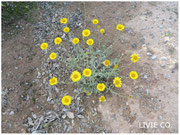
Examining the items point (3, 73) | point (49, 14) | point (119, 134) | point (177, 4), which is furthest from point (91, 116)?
point (177, 4)

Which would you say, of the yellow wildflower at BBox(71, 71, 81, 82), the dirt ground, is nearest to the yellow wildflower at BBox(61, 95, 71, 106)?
the yellow wildflower at BBox(71, 71, 81, 82)

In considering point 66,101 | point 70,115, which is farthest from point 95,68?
point 70,115

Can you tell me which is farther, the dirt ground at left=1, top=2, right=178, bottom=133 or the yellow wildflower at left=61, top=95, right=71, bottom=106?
the dirt ground at left=1, top=2, right=178, bottom=133

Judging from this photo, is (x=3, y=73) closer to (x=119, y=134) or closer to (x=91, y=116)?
(x=91, y=116)

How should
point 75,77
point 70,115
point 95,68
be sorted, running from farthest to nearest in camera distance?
point 95,68 → point 70,115 → point 75,77

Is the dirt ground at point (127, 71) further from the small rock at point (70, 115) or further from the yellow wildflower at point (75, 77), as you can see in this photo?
the yellow wildflower at point (75, 77)

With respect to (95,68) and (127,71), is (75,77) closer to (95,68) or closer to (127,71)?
(95,68)

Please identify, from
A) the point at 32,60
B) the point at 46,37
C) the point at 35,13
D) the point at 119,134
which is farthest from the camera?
the point at 35,13

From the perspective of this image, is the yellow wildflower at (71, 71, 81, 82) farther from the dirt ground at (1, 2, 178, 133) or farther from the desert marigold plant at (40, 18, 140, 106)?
the dirt ground at (1, 2, 178, 133)
